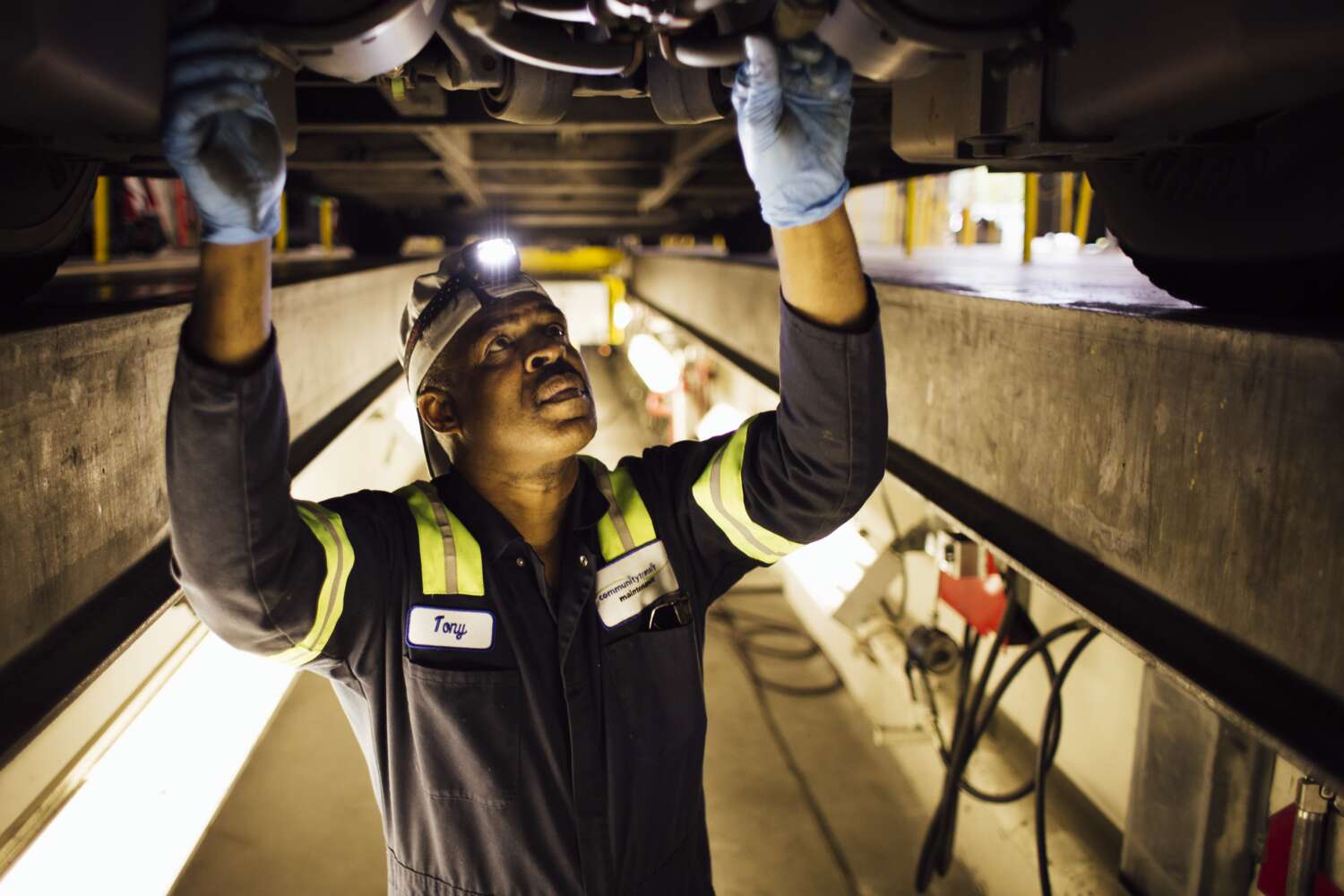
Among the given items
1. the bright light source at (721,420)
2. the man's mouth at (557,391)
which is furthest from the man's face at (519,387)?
the bright light source at (721,420)

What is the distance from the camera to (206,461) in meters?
1.29

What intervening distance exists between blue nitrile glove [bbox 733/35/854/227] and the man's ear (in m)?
0.84

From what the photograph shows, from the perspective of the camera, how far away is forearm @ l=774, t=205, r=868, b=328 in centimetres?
150

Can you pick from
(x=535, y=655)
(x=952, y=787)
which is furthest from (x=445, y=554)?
(x=952, y=787)

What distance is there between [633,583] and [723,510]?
223 mm

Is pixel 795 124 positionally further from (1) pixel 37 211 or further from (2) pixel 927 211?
(2) pixel 927 211

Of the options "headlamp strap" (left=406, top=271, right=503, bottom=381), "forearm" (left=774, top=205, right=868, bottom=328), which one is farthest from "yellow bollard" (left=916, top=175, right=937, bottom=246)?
"forearm" (left=774, top=205, right=868, bottom=328)

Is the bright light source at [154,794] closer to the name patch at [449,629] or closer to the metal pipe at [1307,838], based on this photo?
the name patch at [449,629]

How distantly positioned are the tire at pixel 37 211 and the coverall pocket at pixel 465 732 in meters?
0.99

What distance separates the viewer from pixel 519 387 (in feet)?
6.14

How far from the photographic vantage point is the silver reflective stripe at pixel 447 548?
171 cm

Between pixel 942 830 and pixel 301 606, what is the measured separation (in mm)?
2703

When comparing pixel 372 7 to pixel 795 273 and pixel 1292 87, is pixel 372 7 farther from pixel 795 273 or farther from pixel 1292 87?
pixel 1292 87

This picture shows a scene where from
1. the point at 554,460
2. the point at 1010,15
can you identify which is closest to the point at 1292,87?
the point at 1010,15
